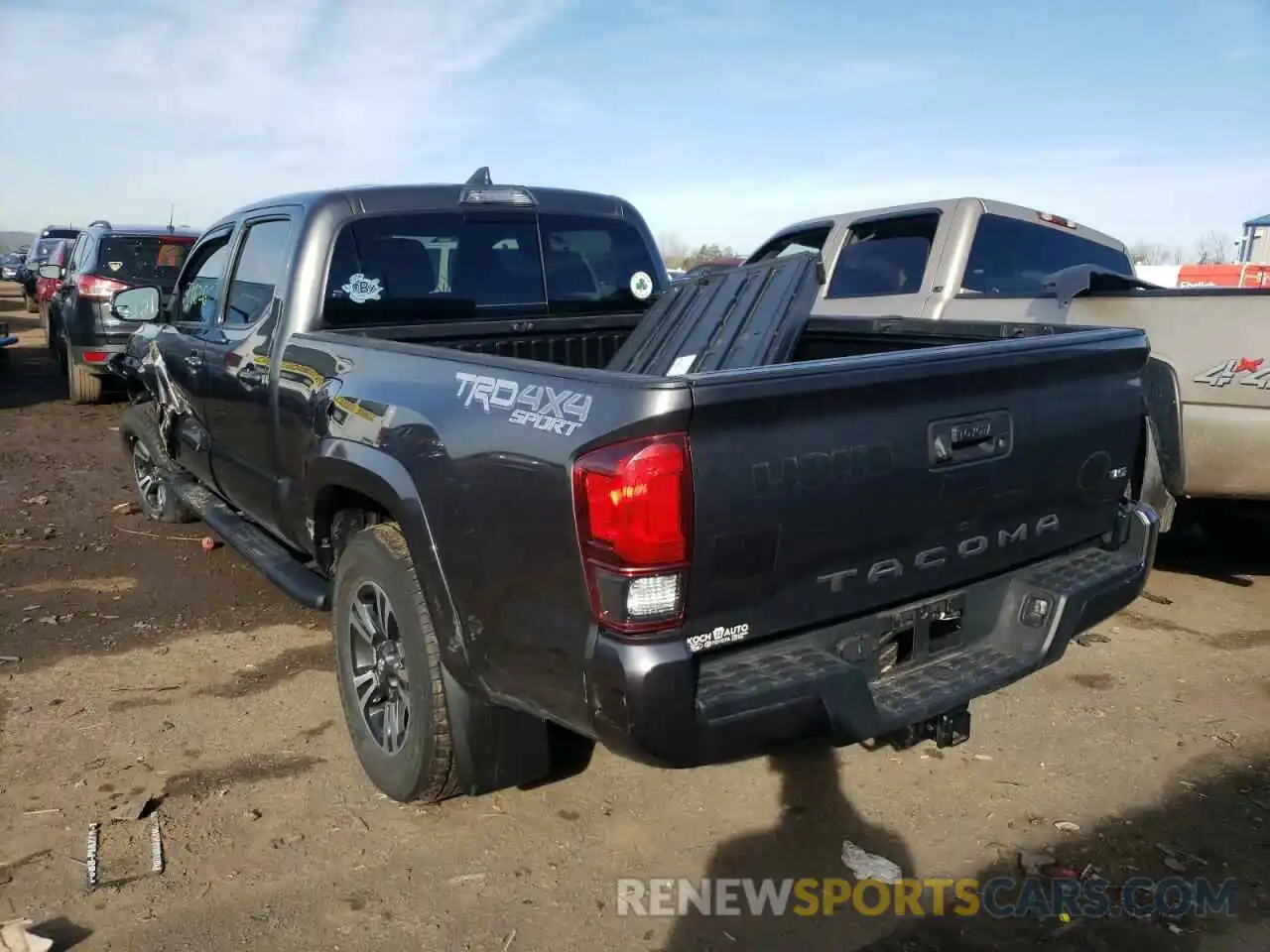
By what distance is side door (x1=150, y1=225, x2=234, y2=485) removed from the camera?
15.6 ft

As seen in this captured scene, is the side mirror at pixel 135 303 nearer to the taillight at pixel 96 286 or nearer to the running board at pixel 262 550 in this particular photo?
the running board at pixel 262 550

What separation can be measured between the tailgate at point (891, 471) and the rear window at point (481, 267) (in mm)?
2201

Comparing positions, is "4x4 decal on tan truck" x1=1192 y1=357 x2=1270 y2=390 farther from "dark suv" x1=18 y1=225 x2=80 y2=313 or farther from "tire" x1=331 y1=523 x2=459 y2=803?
"dark suv" x1=18 y1=225 x2=80 y2=313

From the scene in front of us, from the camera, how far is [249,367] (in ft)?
13.3

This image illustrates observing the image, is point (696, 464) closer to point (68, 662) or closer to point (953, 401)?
point (953, 401)

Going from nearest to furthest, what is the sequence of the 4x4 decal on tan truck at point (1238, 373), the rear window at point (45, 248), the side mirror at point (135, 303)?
1. the 4x4 decal on tan truck at point (1238, 373)
2. the side mirror at point (135, 303)
3. the rear window at point (45, 248)

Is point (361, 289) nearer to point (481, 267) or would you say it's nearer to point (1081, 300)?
point (481, 267)

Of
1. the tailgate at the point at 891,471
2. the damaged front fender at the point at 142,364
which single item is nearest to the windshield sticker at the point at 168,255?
the damaged front fender at the point at 142,364

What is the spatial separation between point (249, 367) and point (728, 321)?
200 centimetres

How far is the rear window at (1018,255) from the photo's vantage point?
6082 millimetres

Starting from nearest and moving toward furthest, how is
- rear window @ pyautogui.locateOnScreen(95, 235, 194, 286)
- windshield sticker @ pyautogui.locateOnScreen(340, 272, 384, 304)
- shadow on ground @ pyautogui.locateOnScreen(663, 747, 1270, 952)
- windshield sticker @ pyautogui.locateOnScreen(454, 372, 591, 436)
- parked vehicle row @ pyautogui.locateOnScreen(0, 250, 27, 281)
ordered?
windshield sticker @ pyautogui.locateOnScreen(454, 372, 591, 436), shadow on ground @ pyautogui.locateOnScreen(663, 747, 1270, 952), windshield sticker @ pyautogui.locateOnScreen(340, 272, 384, 304), rear window @ pyautogui.locateOnScreen(95, 235, 194, 286), parked vehicle row @ pyautogui.locateOnScreen(0, 250, 27, 281)

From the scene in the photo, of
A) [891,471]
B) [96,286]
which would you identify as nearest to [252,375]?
[891,471]

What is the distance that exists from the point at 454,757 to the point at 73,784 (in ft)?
4.79

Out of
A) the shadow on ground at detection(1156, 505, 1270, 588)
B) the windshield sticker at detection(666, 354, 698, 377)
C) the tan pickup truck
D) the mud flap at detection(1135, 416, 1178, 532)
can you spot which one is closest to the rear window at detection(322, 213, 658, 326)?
the windshield sticker at detection(666, 354, 698, 377)
